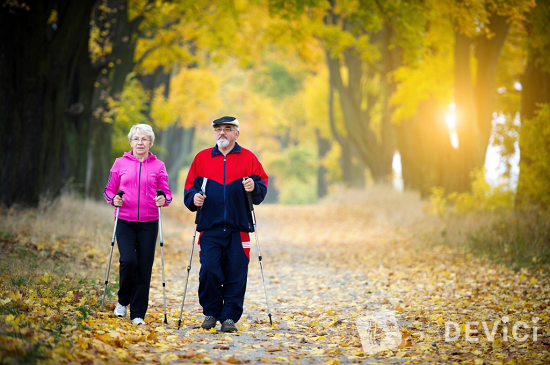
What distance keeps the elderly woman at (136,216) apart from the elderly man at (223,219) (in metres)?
0.38

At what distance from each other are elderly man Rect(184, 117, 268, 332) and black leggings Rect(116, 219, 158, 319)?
1.65 feet

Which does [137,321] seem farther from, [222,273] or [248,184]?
[248,184]

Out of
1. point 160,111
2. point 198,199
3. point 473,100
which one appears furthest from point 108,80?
point 198,199

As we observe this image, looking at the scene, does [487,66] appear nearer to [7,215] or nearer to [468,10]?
[468,10]

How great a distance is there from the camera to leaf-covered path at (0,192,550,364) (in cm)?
473

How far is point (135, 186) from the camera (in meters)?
5.69

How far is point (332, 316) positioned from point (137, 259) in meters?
2.40

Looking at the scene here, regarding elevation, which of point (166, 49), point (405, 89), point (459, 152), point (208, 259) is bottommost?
point (208, 259)

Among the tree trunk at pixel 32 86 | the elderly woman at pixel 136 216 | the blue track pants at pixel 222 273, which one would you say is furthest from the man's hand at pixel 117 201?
the tree trunk at pixel 32 86

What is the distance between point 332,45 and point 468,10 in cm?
785

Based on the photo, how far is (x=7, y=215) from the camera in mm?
9922

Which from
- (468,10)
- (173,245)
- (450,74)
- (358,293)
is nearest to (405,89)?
(450,74)

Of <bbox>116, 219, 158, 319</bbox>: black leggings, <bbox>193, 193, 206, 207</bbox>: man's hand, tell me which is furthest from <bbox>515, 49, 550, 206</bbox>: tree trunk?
<bbox>116, 219, 158, 319</bbox>: black leggings

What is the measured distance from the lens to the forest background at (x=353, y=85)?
10.7m
